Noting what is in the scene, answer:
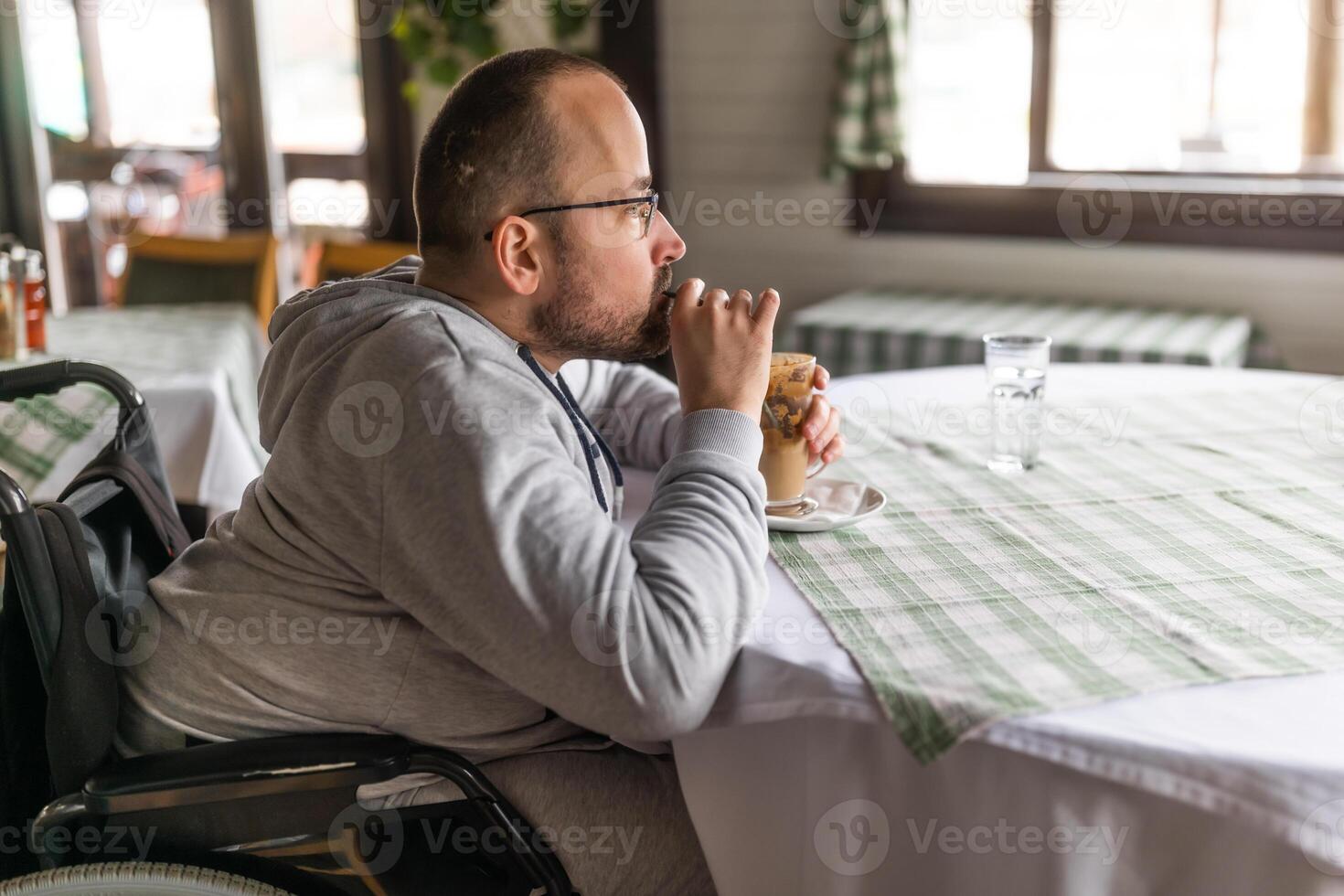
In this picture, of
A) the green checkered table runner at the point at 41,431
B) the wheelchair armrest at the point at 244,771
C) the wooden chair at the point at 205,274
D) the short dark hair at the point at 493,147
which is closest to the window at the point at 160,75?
the wooden chair at the point at 205,274

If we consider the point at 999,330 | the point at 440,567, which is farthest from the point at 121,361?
the point at 999,330

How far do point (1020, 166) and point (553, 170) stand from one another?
2894 mm

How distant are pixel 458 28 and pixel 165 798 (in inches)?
149

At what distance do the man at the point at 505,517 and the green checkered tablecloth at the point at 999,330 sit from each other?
1.89 metres

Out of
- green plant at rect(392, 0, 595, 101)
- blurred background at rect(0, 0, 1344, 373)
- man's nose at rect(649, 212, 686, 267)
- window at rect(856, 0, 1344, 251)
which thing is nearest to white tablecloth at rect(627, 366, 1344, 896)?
man's nose at rect(649, 212, 686, 267)

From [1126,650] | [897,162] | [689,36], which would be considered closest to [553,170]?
[1126,650]

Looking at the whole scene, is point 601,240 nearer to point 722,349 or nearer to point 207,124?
point 722,349

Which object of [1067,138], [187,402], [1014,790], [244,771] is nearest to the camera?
[1014,790]

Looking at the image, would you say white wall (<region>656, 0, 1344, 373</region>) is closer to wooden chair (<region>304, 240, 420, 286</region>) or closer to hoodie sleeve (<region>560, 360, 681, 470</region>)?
wooden chair (<region>304, 240, 420, 286</region>)

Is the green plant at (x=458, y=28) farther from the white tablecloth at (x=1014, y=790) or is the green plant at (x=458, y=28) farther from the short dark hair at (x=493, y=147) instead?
the white tablecloth at (x=1014, y=790)

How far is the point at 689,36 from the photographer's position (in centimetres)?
406

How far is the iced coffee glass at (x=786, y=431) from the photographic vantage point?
127 centimetres

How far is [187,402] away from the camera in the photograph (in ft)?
7.71

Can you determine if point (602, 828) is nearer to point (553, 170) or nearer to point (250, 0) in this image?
point (553, 170)
